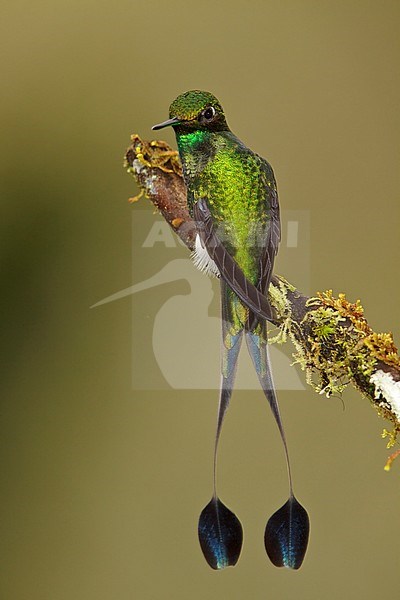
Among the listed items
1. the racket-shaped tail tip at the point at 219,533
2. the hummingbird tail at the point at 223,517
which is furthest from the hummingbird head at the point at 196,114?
the racket-shaped tail tip at the point at 219,533

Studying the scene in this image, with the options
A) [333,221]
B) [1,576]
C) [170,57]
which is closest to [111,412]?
[1,576]

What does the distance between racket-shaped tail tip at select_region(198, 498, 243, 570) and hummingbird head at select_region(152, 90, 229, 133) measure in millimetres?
596

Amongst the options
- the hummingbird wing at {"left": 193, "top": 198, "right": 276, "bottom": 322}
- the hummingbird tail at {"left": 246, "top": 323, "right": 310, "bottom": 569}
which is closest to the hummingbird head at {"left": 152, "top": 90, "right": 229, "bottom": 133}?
the hummingbird wing at {"left": 193, "top": 198, "right": 276, "bottom": 322}

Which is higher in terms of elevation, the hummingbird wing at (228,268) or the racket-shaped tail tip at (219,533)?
the hummingbird wing at (228,268)

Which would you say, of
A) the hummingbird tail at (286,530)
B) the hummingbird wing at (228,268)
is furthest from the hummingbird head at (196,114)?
the hummingbird tail at (286,530)

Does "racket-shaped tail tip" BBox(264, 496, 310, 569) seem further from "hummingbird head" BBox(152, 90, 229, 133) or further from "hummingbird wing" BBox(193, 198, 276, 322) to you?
"hummingbird head" BBox(152, 90, 229, 133)

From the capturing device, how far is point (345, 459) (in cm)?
111

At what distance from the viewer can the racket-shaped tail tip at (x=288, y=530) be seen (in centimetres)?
109

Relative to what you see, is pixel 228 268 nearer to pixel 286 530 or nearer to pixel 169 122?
pixel 169 122

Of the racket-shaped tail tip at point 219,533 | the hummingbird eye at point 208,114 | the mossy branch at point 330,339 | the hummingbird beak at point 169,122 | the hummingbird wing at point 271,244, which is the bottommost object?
the racket-shaped tail tip at point 219,533

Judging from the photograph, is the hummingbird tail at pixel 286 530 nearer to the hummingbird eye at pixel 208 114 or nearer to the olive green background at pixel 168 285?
the olive green background at pixel 168 285

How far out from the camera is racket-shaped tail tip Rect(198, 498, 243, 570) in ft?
3.59

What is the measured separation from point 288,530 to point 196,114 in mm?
678

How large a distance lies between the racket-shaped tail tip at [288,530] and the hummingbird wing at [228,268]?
32 centimetres
